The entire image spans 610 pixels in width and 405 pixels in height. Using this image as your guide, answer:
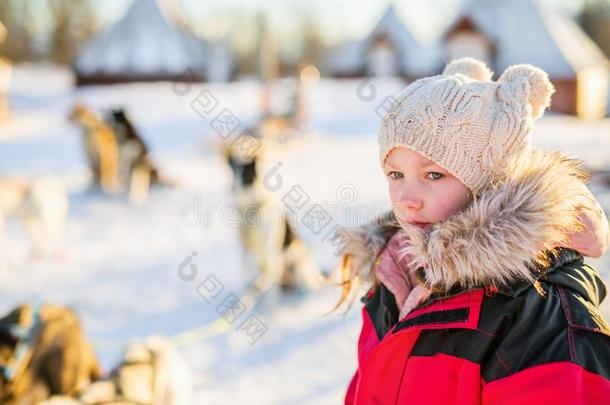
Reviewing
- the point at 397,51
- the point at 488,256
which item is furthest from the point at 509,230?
the point at 397,51

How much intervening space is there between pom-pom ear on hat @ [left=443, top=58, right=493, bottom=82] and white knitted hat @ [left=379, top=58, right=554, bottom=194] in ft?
0.47

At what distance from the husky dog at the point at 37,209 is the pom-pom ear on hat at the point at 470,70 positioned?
13.7 feet

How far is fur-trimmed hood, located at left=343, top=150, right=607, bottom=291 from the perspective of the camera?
0.82 metres

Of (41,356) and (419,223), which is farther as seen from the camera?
(41,356)

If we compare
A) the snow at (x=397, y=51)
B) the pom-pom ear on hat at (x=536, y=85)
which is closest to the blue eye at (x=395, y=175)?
the pom-pom ear on hat at (x=536, y=85)

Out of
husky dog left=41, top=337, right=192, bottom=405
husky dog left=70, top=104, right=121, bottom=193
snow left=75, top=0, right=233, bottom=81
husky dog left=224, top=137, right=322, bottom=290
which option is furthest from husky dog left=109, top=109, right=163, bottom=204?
snow left=75, top=0, right=233, bottom=81

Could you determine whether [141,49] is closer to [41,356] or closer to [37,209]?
[37,209]

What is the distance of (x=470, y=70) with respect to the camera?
106cm

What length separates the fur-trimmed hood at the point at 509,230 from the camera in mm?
817

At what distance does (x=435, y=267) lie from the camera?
0.86 meters

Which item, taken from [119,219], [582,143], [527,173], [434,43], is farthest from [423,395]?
[434,43]

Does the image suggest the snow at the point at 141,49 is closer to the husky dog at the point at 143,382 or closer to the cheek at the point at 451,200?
the husky dog at the point at 143,382

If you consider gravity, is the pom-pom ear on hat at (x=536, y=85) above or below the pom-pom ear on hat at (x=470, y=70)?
below

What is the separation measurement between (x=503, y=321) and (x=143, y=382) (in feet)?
4.33
